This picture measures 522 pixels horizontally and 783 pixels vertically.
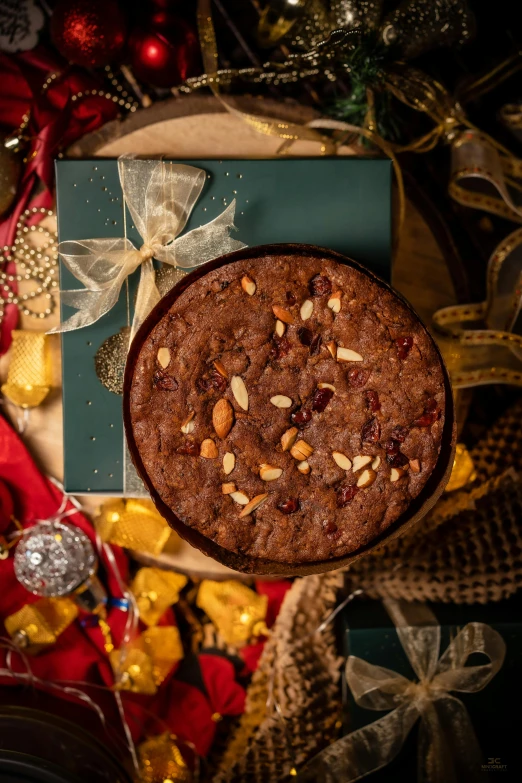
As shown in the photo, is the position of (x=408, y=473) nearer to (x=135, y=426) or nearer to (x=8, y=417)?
(x=135, y=426)

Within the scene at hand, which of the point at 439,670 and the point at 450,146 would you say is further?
the point at 450,146

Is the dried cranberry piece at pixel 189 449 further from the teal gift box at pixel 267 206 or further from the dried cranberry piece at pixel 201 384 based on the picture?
the teal gift box at pixel 267 206

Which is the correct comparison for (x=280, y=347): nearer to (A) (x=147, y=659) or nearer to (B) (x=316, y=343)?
(B) (x=316, y=343)

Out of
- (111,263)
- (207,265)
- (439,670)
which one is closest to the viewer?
(207,265)

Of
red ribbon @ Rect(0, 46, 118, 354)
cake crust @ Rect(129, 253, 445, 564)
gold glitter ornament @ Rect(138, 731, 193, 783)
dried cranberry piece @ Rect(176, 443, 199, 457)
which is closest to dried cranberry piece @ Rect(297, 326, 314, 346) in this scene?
cake crust @ Rect(129, 253, 445, 564)

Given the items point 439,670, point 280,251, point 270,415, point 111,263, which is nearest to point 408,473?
point 270,415

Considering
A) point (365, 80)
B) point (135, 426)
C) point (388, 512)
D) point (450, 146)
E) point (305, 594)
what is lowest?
point (305, 594)

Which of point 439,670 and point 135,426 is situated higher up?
point 135,426

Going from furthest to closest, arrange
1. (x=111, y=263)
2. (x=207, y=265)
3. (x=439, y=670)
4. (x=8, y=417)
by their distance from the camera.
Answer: (x=8, y=417) → (x=439, y=670) → (x=111, y=263) → (x=207, y=265)
